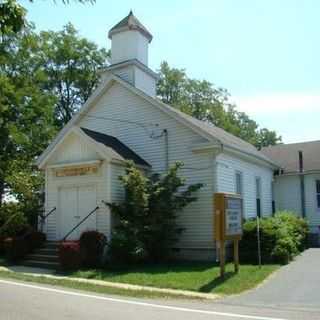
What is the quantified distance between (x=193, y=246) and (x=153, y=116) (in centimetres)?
609

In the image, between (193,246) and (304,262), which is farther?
(193,246)

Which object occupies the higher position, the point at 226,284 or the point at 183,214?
the point at 183,214

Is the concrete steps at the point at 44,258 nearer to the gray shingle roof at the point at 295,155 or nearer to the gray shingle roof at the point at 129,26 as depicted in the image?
the gray shingle roof at the point at 129,26

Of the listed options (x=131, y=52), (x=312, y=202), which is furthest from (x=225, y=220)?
(x=312, y=202)

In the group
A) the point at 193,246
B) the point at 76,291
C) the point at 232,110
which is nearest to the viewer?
the point at 76,291

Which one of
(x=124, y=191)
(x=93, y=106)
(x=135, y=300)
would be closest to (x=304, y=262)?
(x=124, y=191)

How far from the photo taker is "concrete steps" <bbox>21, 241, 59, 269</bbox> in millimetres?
19312

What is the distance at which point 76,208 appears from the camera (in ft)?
71.4

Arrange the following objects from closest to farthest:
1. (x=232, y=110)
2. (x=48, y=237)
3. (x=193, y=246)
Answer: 1. (x=193, y=246)
2. (x=48, y=237)
3. (x=232, y=110)

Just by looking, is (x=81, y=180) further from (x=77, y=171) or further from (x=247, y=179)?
(x=247, y=179)

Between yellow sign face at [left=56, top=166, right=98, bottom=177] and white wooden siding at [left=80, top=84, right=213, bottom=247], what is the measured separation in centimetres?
300

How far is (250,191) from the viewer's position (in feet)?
84.9

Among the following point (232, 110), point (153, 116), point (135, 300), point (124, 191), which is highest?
point (232, 110)

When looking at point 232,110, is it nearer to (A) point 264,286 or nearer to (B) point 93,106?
(B) point 93,106
